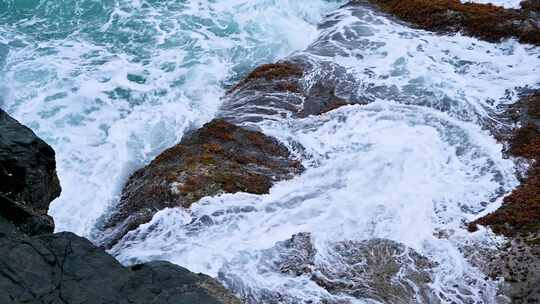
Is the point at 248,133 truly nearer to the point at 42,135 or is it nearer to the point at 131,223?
the point at 131,223

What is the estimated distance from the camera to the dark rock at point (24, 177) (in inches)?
377

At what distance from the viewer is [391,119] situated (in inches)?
599

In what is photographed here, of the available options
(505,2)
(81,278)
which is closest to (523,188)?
(81,278)

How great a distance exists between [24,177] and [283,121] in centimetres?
701

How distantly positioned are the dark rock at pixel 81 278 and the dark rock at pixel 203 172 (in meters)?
3.79

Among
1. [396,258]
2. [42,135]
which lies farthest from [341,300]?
[42,135]

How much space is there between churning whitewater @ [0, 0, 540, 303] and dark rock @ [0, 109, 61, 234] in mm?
2080

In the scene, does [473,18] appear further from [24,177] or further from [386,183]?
[24,177]

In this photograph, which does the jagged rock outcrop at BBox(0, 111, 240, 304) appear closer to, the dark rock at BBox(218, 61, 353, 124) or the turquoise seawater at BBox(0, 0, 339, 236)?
the turquoise seawater at BBox(0, 0, 339, 236)

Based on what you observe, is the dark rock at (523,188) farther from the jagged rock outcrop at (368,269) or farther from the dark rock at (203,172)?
the dark rock at (203,172)

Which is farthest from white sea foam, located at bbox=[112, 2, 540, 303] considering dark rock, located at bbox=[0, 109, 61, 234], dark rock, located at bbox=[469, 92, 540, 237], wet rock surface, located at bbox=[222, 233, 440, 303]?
dark rock, located at bbox=[0, 109, 61, 234]

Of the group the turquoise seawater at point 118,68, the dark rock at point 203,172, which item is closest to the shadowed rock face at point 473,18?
the turquoise seawater at point 118,68

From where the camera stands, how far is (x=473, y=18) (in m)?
19.2

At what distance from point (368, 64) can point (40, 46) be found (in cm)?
1230
